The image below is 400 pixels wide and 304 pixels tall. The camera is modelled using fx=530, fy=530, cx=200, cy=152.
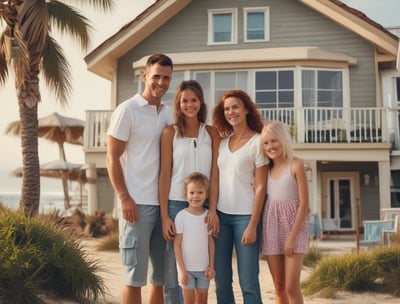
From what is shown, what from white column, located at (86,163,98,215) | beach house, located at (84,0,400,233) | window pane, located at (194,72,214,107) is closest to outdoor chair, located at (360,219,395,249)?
beach house, located at (84,0,400,233)

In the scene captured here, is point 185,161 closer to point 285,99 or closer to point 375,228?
point 375,228

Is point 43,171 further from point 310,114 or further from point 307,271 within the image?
point 307,271

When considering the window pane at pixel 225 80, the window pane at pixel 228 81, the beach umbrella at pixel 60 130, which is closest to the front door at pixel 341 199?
the window pane at pixel 228 81

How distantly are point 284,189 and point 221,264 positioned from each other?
77cm

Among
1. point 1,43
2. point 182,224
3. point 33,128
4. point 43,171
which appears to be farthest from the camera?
point 43,171

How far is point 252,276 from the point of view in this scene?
4.07 metres

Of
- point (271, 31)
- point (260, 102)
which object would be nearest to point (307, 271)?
point (260, 102)

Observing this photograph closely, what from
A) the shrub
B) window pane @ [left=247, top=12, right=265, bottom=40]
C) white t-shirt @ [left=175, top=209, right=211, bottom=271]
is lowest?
the shrub

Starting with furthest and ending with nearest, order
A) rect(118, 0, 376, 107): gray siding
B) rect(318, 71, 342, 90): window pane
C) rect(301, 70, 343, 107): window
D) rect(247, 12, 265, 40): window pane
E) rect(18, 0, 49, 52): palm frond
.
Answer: rect(247, 12, 265, 40): window pane < rect(118, 0, 376, 107): gray siding < rect(318, 71, 342, 90): window pane < rect(301, 70, 343, 107): window < rect(18, 0, 49, 52): palm frond

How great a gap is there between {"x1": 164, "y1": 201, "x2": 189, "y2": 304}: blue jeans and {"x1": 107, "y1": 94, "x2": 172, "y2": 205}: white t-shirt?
0.48 feet

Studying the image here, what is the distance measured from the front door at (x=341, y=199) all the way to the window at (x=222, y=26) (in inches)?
230

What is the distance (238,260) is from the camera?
4.12 meters

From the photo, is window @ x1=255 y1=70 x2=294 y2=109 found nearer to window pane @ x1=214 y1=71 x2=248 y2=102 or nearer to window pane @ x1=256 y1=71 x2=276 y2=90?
window pane @ x1=256 y1=71 x2=276 y2=90

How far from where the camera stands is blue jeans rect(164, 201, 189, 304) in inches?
161
